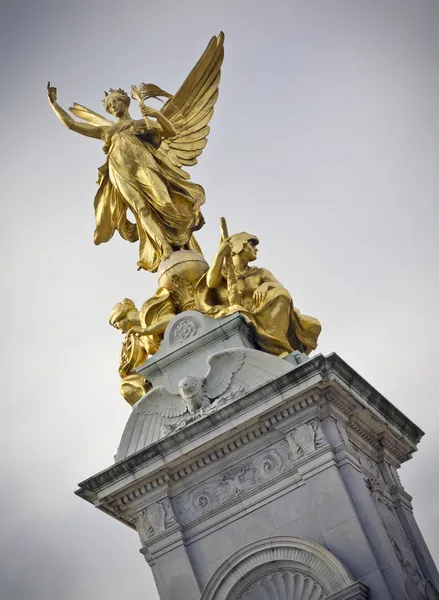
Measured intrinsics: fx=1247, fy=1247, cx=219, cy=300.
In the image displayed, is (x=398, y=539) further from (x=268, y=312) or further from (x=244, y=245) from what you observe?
(x=244, y=245)

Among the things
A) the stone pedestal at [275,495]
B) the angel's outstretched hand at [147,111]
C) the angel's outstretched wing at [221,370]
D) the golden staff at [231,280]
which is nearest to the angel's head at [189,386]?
the angel's outstretched wing at [221,370]

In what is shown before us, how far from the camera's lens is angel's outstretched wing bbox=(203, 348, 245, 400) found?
55.8 feet

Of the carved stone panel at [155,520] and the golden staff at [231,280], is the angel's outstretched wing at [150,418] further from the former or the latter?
the golden staff at [231,280]

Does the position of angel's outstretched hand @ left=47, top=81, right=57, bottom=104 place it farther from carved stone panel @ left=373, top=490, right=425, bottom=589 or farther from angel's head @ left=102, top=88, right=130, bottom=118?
carved stone panel @ left=373, top=490, right=425, bottom=589

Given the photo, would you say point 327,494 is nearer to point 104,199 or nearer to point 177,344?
point 177,344

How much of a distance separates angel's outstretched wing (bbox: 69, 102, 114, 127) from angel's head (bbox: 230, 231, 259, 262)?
3480mm

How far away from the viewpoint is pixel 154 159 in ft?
65.3

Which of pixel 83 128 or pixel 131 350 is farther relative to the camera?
pixel 83 128

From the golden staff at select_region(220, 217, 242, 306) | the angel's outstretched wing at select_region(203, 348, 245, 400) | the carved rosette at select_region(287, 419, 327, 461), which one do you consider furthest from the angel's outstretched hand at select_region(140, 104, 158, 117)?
the carved rosette at select_region(287, 419, 327, 461)

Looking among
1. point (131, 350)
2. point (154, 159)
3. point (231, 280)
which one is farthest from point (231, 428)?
point (154, 159)

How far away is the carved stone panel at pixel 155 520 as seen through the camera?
1641 centimetres

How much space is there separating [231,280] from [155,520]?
12.1 feet

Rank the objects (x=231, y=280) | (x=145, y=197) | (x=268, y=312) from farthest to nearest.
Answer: (x=145, y=197), (x=231, y=280), (x=268, y=312)

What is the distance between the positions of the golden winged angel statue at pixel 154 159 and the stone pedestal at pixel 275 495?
A: 3.01m
